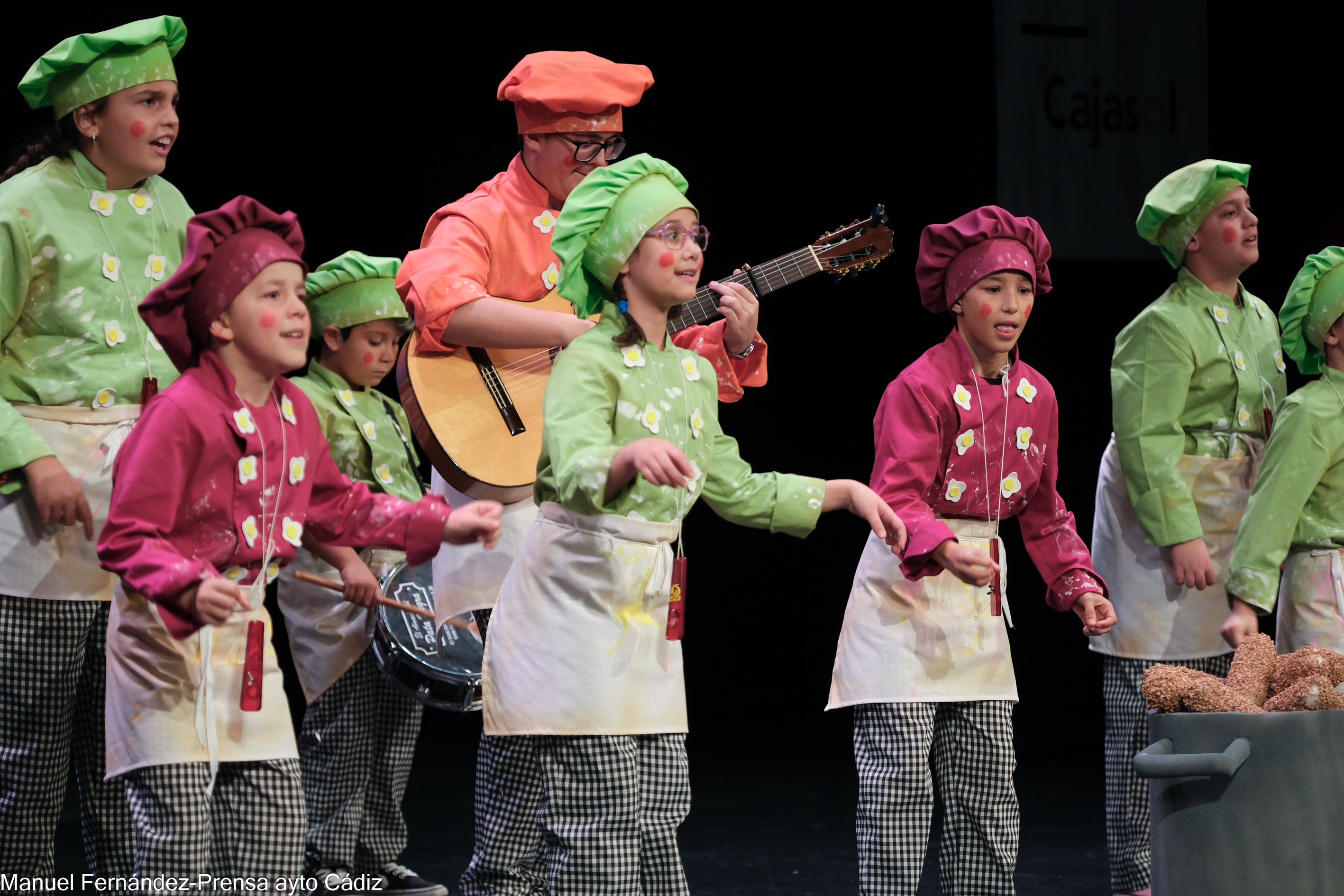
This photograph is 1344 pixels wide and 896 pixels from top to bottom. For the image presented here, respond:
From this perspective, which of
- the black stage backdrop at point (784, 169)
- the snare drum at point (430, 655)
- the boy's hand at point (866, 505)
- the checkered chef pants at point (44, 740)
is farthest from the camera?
the black stage backdrop at point (784, 169)

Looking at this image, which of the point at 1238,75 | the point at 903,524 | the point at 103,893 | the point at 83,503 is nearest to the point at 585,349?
the point at 903,524

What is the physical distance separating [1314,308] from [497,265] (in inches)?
74.2

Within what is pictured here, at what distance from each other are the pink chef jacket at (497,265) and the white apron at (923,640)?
19.8 inches

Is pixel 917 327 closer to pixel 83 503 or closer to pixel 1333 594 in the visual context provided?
pixel 1333 594

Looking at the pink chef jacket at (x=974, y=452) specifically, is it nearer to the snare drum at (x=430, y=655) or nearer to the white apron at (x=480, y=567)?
A: the white apron at (x=480, y=567)

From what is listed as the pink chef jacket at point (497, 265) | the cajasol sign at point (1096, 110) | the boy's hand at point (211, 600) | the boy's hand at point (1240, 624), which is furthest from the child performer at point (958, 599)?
the cajasol sign at point (1096, 110)


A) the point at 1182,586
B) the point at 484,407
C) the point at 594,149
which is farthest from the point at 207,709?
the point at 1182,586

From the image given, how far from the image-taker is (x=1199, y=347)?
12.8 ft

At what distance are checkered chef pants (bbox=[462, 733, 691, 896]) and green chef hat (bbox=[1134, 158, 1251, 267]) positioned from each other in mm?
1927

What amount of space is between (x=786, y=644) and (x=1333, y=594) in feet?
10.4

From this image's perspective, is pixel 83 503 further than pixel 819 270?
No

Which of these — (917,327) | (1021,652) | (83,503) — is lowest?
(1021,652)

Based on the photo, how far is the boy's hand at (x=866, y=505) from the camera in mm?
2920

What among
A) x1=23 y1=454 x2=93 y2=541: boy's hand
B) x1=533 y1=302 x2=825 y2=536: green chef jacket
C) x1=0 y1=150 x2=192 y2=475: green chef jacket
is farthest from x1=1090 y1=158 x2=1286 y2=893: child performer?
x1=23 y1=454 x2=93 y2=541: boy's hand
